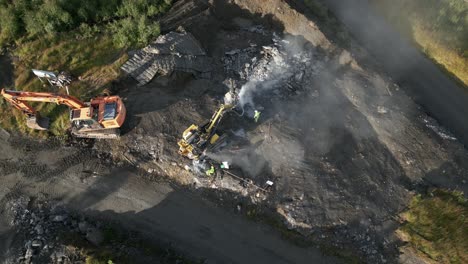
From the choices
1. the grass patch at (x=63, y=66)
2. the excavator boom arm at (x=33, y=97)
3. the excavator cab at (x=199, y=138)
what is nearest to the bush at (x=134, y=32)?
the grass patch at (x=63, y=66)

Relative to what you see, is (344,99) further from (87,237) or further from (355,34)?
(87,237)

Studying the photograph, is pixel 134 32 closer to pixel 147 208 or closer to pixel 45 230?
pixel 147 208

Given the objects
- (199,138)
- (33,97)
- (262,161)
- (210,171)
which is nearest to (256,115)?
(262,161)

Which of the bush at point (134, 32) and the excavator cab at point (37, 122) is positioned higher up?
the bush at point (134, 32)

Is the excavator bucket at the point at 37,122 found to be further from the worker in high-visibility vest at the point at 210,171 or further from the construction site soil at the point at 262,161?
the worker in high-visibility vest at the point at 210,171

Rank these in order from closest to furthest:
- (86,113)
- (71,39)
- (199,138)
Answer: (86,113), (199,138), (71,39)
